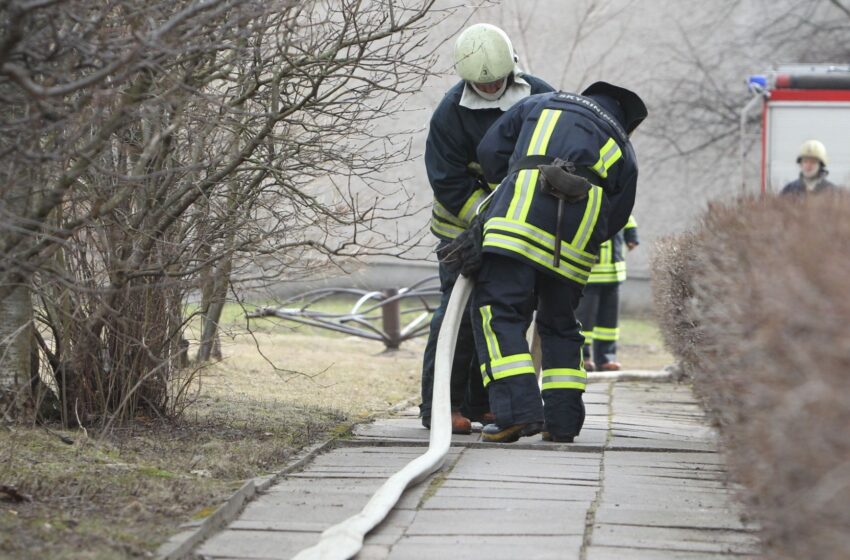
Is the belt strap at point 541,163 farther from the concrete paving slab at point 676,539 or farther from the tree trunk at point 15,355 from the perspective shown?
the tree trunk at point 15,355

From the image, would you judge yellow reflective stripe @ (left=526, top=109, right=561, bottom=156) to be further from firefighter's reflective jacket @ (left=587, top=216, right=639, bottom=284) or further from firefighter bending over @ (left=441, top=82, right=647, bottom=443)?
firefighter's reflective jacket @ (left=587, top=216, right=639, bottom=284)

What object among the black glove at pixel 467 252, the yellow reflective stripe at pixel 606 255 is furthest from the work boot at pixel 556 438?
the yellow reflective stripe at pixel 606 255

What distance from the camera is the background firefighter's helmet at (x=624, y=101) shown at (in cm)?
595

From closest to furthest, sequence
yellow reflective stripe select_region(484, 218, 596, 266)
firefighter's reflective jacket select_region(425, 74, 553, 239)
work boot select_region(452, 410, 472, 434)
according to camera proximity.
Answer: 1. yellow reflective stripe select_region(484, 218, 596, 266)
2. work boot select_region(452, 410, 472, 434)
3. firefighter's reflective jacket select_region(425, 74, 553, 239)

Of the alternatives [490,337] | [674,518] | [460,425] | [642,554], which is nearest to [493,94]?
[490,337]

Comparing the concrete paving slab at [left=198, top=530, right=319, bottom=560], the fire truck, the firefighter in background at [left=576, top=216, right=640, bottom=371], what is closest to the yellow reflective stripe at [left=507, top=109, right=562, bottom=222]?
the concrete paving slab at [left=198, top=530, right=319, bottom=560]

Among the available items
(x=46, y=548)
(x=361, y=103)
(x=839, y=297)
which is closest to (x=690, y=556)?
(x=839, y=297)

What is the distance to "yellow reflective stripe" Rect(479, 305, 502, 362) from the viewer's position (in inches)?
217

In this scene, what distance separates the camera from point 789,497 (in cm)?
265

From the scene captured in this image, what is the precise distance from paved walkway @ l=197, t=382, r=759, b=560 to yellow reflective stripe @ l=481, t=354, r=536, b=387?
33cm

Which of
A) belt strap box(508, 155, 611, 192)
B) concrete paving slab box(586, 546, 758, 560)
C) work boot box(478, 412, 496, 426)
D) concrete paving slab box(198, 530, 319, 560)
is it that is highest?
belt strap box(508, 155, 611, 192)

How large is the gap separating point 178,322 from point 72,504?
1.84m

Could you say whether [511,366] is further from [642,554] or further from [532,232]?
[642,554]

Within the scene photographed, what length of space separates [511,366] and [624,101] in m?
1.45
